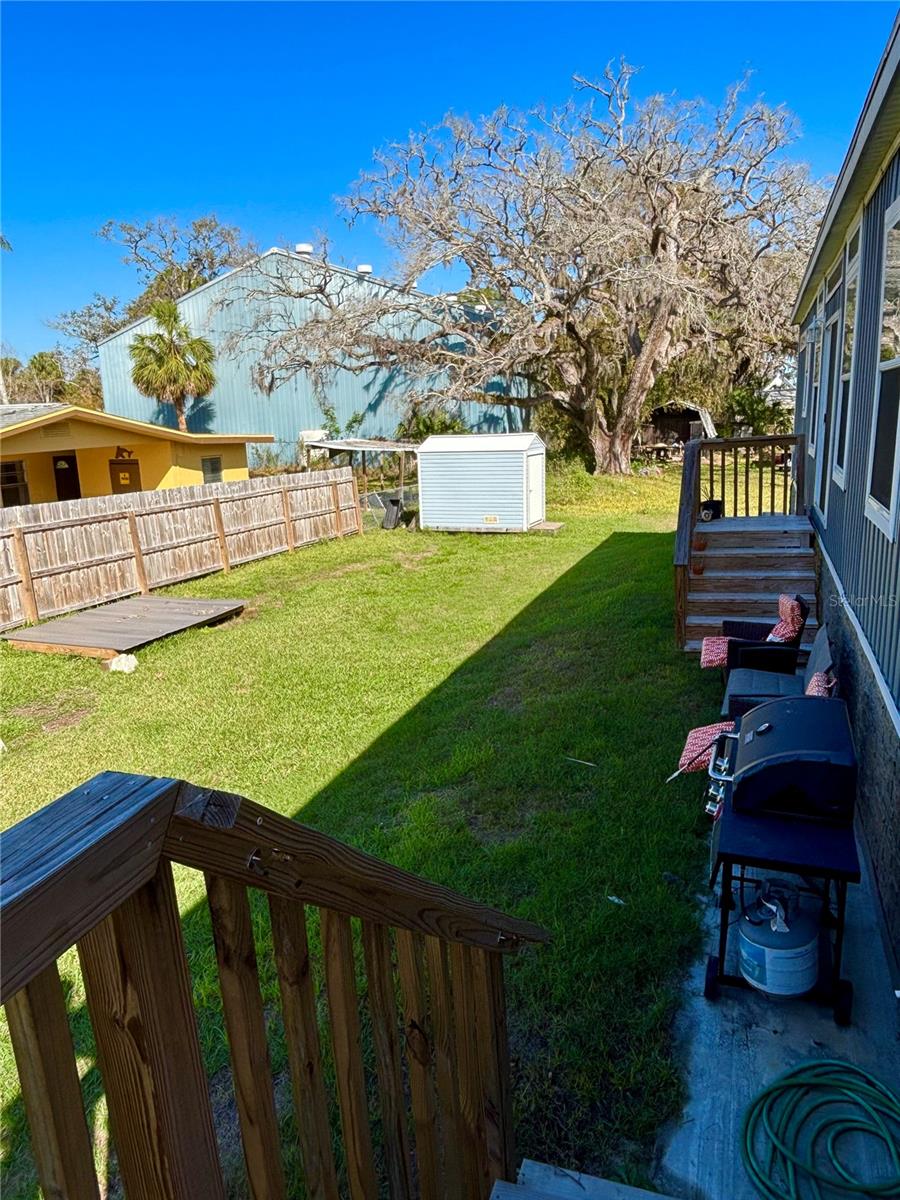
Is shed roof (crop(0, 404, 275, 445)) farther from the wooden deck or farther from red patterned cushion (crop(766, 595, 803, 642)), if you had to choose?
red patterned cushion (crop(766, 595, 803, 642))

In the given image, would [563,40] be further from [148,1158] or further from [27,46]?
[148,1158]

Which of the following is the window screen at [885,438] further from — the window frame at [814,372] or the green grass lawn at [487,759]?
the window frame at [814,372]

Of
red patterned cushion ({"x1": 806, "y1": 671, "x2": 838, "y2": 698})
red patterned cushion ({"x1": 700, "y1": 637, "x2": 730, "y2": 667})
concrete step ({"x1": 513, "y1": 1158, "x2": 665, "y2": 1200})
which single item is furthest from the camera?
red patterned cushion ({"x1": 700, "y1": 637, "x2": 730, "y2": 667})

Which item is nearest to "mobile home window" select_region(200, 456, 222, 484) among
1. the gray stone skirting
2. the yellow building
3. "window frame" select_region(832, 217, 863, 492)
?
the yellow building

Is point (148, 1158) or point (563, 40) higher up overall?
point (563, 40)

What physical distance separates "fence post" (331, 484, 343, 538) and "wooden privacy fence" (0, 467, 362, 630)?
2 cm

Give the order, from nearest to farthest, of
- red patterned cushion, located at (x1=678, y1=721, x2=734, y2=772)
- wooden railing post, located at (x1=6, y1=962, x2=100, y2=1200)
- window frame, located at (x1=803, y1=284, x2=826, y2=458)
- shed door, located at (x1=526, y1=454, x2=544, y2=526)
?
wooden railing post, located at (x1=6, y1=962, x2=100, y2=1200)
red patterned cushion, located at (x1=678, y1=721, x2=734, y2=772)
window frame, located at (x1=803, y1=284, x2=826, y2=458)
shed door, located at (x1=526, y1=454, x2=544, y2=526)

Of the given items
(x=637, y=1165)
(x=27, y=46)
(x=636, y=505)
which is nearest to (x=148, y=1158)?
(x=637, y=1165)

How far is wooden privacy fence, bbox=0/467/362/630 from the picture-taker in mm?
9648

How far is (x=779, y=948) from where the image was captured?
2760 millimetres

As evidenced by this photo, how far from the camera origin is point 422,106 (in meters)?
18.1

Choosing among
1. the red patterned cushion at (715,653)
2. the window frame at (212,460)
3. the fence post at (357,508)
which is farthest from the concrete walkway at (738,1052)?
the window frame at (212,460)

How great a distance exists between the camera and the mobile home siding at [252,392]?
24.6m

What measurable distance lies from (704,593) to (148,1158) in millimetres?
6735
